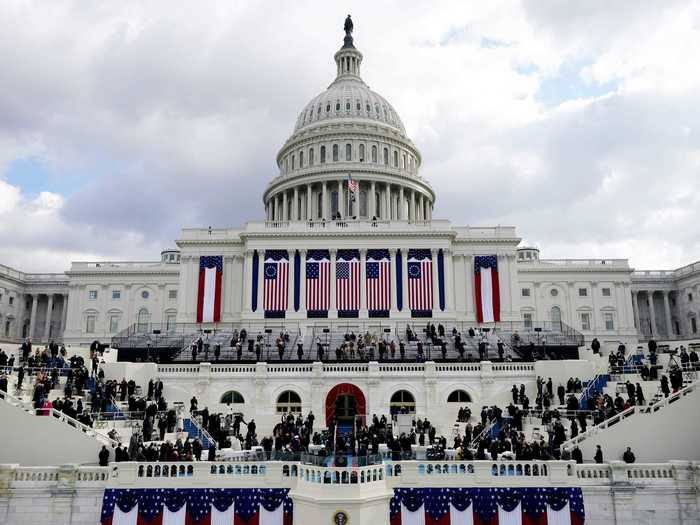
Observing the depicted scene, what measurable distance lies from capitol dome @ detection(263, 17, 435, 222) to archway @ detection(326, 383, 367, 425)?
141ft

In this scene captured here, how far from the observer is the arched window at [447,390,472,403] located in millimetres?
40281

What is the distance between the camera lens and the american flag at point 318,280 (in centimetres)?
6669

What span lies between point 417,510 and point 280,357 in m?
22.2

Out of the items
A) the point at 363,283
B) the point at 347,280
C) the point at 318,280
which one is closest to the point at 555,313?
the point at 363,283

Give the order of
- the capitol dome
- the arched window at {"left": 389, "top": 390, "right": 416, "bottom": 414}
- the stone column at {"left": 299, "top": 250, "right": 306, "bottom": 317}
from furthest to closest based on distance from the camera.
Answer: the capitol dome < the stone column at {"left": 299, "top": 250, "right": 306, "bottom": 317} < the arched window at {"left": 389, "top": 390, "right": 416, "bottom": 414}

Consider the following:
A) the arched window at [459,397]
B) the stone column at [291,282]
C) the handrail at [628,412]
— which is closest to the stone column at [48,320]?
the stone column at [291,282]

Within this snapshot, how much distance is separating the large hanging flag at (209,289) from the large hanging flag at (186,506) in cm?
4533

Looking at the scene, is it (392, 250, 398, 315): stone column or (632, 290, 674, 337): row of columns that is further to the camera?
(632, 290, 674, 337): row of columns

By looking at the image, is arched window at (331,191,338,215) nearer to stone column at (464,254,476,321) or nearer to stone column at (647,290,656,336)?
stone column at (464,254,476,321)

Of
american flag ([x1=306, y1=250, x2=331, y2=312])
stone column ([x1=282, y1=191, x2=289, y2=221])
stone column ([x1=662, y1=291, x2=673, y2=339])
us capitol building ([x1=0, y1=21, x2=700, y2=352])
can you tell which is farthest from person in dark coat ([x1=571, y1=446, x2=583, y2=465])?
stone column ([x1=662, y1=291, x2=673, y2=339])

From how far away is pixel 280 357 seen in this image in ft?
143

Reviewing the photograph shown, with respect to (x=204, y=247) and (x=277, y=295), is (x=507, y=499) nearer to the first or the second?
(x=277, y=295)

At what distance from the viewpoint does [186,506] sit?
23.0 m

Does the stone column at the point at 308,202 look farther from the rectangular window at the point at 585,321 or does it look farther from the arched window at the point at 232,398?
the arched window at the point at 232,398
